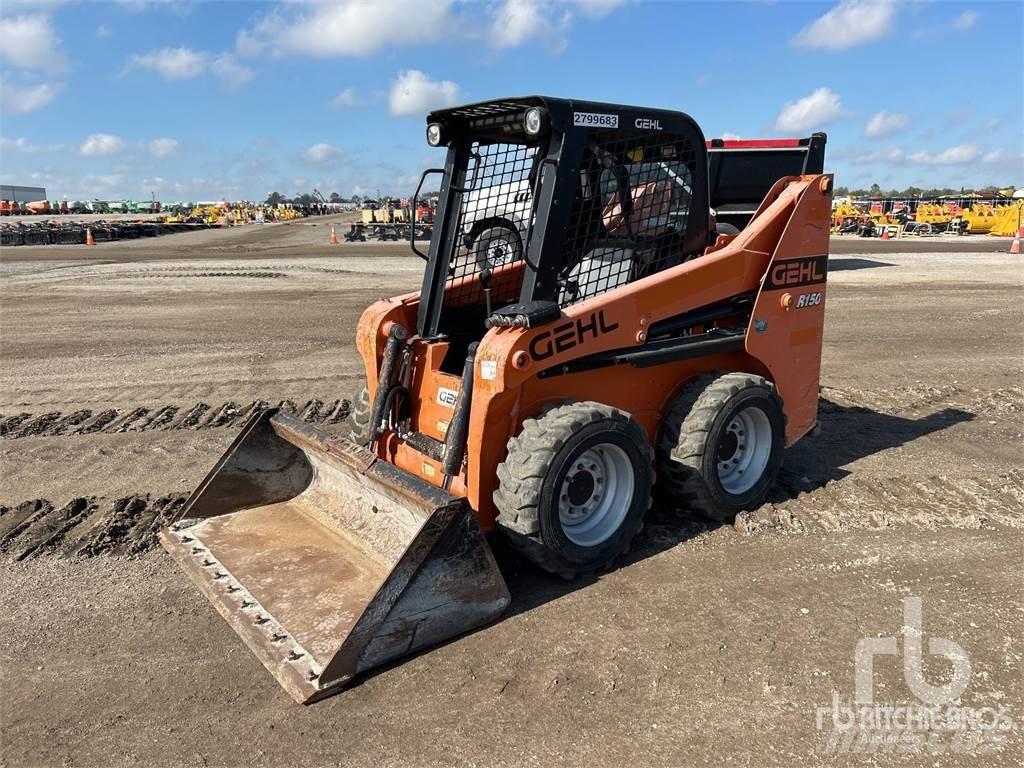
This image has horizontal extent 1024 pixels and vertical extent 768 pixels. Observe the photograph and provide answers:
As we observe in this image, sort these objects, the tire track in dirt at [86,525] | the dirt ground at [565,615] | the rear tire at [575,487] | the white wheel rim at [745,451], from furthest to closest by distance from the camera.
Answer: the white wheel rim at [745,451], the tire track in dirt at [86,525], the rear tire at [575,487], the dirt ground at [565,615]

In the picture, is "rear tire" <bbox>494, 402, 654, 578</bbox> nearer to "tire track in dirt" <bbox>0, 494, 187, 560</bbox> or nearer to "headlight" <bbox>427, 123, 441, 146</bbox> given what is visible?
"headlight" <bbox>427, 123, 441, 146</bbox>

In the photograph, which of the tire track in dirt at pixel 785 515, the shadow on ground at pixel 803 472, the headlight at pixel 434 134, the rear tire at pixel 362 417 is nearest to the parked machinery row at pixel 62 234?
the tire track in dirt at pixel 785 515

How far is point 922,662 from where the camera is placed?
319 centimetres

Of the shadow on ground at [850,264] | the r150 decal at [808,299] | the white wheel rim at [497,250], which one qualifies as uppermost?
the white wheel rim at [497,250]

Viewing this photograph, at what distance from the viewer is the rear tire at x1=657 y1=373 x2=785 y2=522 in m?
4.29

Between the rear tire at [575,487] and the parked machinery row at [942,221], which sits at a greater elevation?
the parked machinery row at [942,221]

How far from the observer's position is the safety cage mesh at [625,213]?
13.5ft

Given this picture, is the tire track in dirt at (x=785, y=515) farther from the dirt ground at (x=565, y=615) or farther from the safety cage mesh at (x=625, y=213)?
the safety cage mesh at (x=625, y=213)

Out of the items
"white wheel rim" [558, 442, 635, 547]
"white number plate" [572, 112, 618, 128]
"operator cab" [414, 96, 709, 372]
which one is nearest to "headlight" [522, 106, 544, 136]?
"operator cab" [414, 96, 709, 372]

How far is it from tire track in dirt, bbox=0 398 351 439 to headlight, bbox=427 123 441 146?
2960mm

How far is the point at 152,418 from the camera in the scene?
6539 mm

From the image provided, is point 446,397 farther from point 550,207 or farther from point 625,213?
point 625,213

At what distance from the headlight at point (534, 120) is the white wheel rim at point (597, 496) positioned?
5.15 feet

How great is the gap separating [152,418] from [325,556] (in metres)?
3.45
